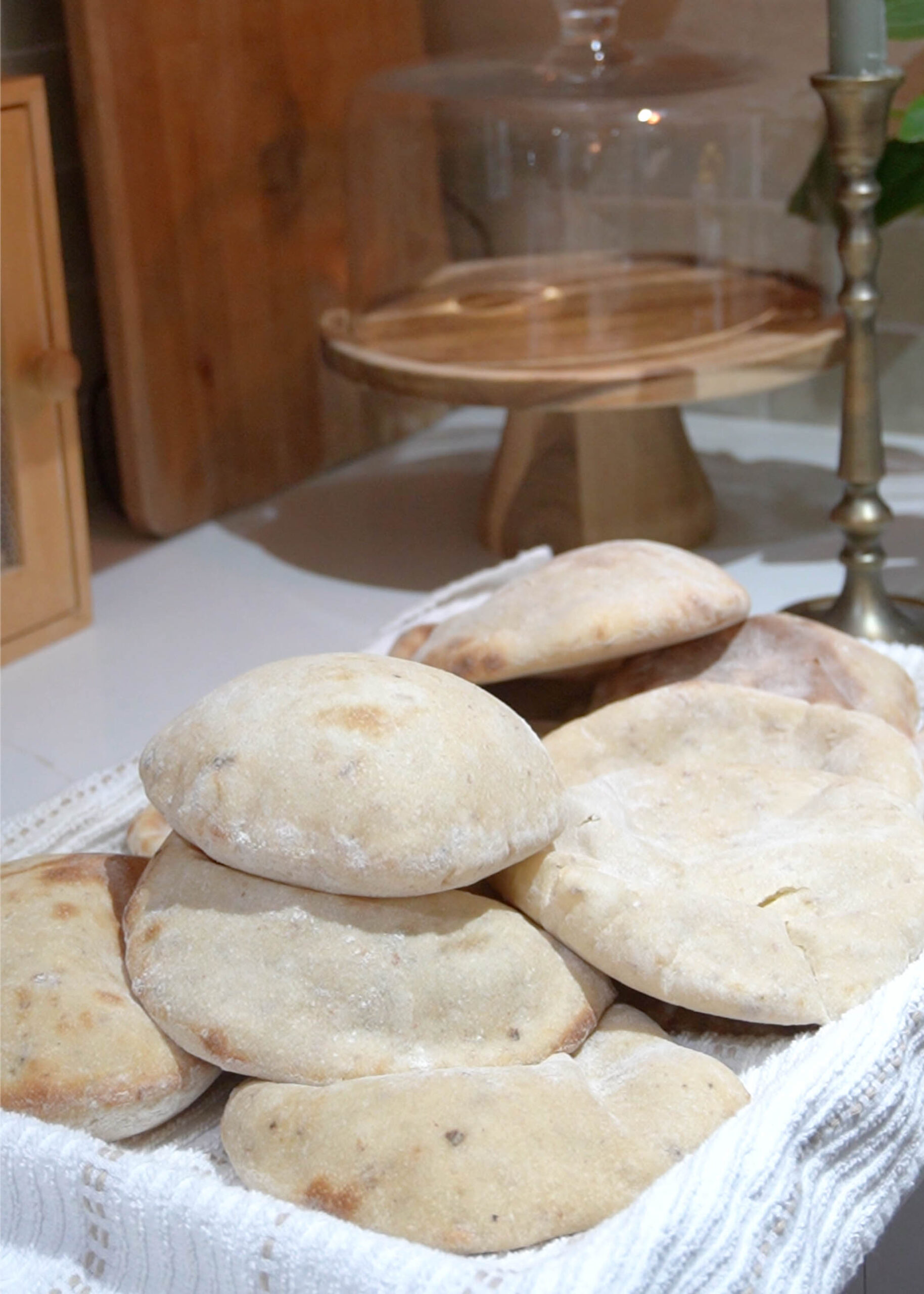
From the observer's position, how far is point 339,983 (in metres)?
0.47

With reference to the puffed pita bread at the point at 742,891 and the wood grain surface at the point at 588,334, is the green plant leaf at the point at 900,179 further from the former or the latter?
the puffed pita bread at the point at 742,891

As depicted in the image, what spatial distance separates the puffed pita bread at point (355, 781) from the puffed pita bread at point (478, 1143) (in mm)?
64

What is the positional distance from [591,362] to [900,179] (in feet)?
0.83

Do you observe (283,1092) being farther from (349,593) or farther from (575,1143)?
(349,593)

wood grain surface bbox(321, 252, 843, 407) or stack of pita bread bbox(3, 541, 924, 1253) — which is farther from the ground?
wood grain surface bbox(321, 252, 843, 407)

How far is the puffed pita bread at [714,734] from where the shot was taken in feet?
2.04

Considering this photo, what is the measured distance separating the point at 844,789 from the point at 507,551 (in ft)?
2.11

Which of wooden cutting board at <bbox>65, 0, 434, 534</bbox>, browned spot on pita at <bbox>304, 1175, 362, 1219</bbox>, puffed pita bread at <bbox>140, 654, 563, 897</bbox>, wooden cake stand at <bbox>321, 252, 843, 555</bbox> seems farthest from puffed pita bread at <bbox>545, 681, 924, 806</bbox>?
wooden cutting board at <bbox>65, 0, 434, 534</bbox>

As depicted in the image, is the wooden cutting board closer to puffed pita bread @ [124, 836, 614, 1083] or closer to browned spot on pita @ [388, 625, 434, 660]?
browned spot on pita @ [388, 625, 434, 660]

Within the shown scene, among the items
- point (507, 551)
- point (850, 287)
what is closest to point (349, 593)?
point (507, 551)

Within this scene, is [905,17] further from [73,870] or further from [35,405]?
[73,870]

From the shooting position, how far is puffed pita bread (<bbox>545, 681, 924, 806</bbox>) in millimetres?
621

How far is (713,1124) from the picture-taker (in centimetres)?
45

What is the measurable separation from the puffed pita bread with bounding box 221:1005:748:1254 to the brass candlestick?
54cm
